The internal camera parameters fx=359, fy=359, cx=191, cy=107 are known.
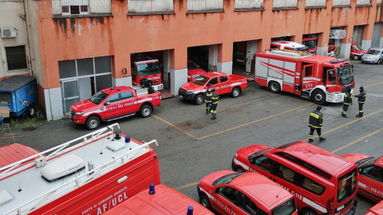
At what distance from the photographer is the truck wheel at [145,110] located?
17.7 meters

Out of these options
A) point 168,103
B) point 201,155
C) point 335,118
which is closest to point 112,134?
point 201,155

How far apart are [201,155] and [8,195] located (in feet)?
25.2

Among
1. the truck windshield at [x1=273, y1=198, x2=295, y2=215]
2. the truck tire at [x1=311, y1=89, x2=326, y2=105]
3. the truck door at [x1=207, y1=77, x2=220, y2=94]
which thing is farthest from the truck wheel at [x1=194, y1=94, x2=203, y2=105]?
the truck windshield at [x1=273, y1=198, x2=295, y2=215]

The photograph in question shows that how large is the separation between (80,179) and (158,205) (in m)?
1.89

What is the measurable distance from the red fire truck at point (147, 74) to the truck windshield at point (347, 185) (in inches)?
557

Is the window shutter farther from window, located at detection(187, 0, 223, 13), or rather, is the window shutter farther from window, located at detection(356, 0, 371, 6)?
window, located at detection(356, 0, 371, 6)

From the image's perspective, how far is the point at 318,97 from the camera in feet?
64.4

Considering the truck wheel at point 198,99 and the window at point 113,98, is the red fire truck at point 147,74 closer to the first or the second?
the truck wheel at point 198,99

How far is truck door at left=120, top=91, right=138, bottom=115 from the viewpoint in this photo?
1695 centimetres

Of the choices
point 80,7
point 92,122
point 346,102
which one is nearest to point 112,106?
point 92,122

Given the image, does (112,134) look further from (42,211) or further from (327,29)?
(327,29)

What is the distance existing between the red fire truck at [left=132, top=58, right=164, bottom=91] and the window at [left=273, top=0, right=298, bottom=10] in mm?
9792

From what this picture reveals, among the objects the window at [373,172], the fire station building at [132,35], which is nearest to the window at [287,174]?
the window at [373,172]

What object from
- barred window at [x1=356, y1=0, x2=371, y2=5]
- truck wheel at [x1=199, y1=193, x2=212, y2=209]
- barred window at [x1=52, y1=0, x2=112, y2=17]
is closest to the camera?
truck wheel at [x1=199, y1=193, x2=212, y2=209]
